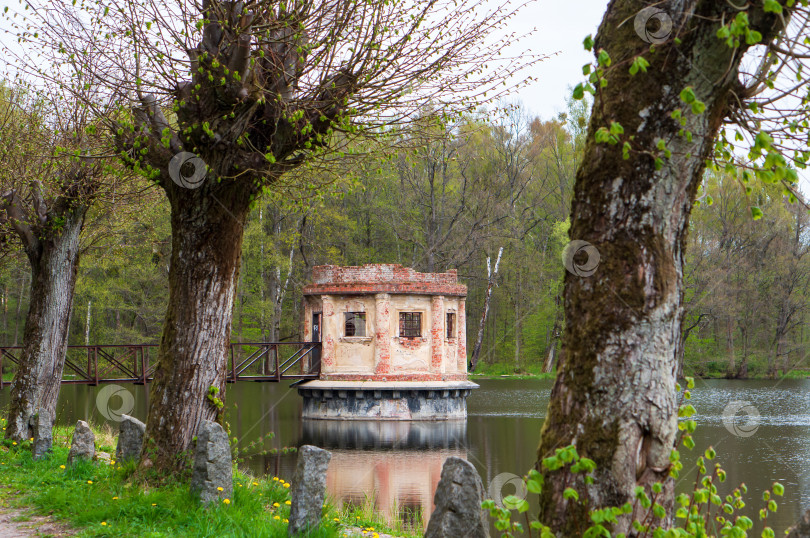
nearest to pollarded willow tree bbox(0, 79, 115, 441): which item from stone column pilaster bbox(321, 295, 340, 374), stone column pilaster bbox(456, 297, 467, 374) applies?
stone column pilaster bbox(321, 295, 340, 374)

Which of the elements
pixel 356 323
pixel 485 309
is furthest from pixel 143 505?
pixel 485 309

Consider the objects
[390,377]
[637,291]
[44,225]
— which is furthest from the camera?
[390,377]

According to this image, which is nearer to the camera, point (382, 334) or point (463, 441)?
point (463, 441)

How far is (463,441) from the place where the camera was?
1850 centimetres

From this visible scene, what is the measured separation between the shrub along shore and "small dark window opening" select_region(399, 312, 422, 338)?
49.0 ft

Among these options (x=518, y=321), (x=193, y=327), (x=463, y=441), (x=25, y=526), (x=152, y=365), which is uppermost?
(x=518, y=321)

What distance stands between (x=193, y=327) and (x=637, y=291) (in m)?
5.10

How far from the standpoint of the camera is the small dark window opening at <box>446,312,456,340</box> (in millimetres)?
24500

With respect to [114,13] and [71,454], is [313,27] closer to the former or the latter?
[114,13]

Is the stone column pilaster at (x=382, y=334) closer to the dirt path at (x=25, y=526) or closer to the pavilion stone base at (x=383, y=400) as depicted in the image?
the pavilion stone base at (x=383, y=400)

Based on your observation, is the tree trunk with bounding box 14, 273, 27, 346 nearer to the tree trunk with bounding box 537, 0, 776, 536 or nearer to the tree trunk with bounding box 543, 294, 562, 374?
the tree trunk with bounding box 543, 294, 562, 374

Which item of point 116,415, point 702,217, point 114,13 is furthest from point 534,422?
point 702,217

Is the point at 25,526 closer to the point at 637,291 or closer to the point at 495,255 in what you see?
the point at 637,291

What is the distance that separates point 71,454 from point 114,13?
4.97 m
